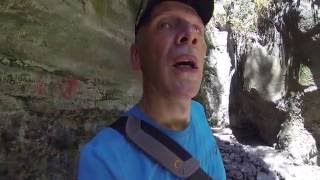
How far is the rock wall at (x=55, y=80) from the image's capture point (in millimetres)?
2221

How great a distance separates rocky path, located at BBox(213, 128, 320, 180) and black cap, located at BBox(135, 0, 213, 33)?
3898mm

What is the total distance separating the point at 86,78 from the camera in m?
2.64

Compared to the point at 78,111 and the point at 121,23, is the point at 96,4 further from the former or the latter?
the point at 78,111

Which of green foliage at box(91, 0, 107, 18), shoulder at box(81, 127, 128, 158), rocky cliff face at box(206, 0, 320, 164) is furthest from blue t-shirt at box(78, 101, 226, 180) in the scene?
rocky cliff face at box(206, 0, 320, 164)

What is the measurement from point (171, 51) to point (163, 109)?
180 millimetres

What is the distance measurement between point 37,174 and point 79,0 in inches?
41.7

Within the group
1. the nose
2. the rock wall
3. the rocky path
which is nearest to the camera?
the nose

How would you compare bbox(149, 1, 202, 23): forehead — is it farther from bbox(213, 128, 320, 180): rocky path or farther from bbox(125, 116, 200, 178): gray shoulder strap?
bbox(213, 128, 320, 180): rocky path

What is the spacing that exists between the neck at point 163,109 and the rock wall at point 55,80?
3.68ft

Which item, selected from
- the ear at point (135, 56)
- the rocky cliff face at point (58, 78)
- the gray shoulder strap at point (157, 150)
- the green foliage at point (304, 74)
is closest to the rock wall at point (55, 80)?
the rocky cliff face at point (58, 78)

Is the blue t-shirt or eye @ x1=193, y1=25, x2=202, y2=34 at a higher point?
eye @ x1=193, y1=25, x2=202, y2=34

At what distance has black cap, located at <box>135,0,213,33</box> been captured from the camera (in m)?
1.36

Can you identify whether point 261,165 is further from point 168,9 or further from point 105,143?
point 105,143

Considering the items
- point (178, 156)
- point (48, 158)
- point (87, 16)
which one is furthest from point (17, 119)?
point (178, 156)
